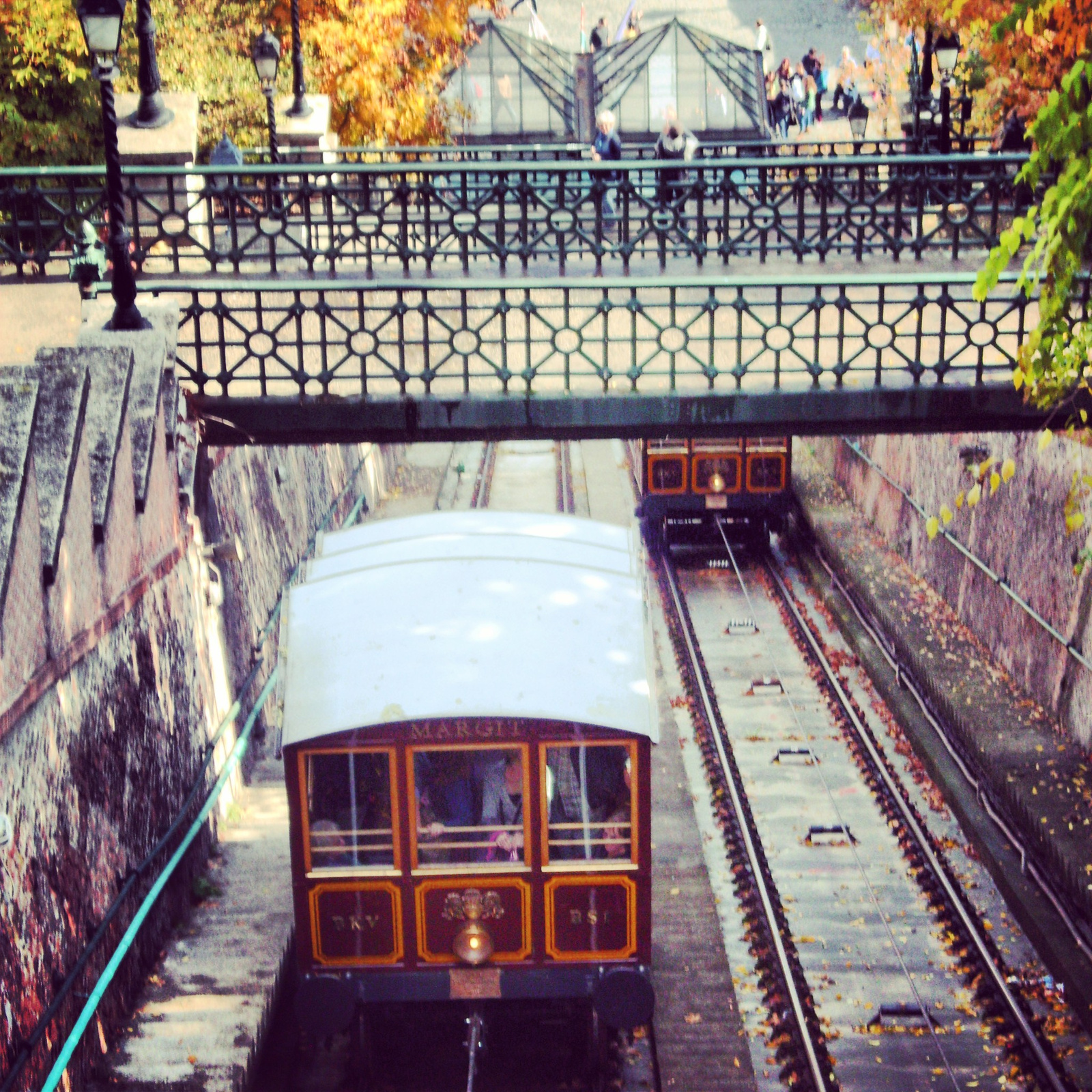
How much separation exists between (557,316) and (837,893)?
601 cm

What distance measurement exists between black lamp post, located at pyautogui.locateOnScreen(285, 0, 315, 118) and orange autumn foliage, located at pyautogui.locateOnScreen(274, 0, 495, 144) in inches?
86.2

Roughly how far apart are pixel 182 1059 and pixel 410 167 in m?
7.49

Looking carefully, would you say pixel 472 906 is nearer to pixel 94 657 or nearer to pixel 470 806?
pixel 470 806

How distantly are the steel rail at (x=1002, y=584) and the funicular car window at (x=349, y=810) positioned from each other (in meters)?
7.59

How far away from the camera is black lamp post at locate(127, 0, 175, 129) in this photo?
13953mm

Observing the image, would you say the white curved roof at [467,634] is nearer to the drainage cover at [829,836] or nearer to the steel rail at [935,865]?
the steel rail at [935,865]

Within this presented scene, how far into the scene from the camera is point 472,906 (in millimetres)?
9148

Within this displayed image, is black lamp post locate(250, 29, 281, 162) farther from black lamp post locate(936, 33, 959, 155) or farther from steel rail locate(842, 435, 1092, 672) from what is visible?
steel rail locate(842, 435, 1092, 672)

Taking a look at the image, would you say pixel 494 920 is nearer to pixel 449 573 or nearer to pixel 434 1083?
pixel 434 1083

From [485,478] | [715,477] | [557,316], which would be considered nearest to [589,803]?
[557,316]

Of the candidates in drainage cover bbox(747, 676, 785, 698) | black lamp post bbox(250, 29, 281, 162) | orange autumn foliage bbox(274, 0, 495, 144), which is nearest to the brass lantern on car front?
drainage cover bbox(747, 676, 785, 698)

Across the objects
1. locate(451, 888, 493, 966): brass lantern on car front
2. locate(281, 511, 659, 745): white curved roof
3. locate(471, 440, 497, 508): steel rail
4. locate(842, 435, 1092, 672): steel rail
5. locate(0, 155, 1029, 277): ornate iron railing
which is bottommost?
locate(471, 440, 497, 508): steel rail

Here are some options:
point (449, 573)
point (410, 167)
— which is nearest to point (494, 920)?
point (449, 573)

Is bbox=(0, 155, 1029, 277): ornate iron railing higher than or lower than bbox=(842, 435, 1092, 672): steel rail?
higher
